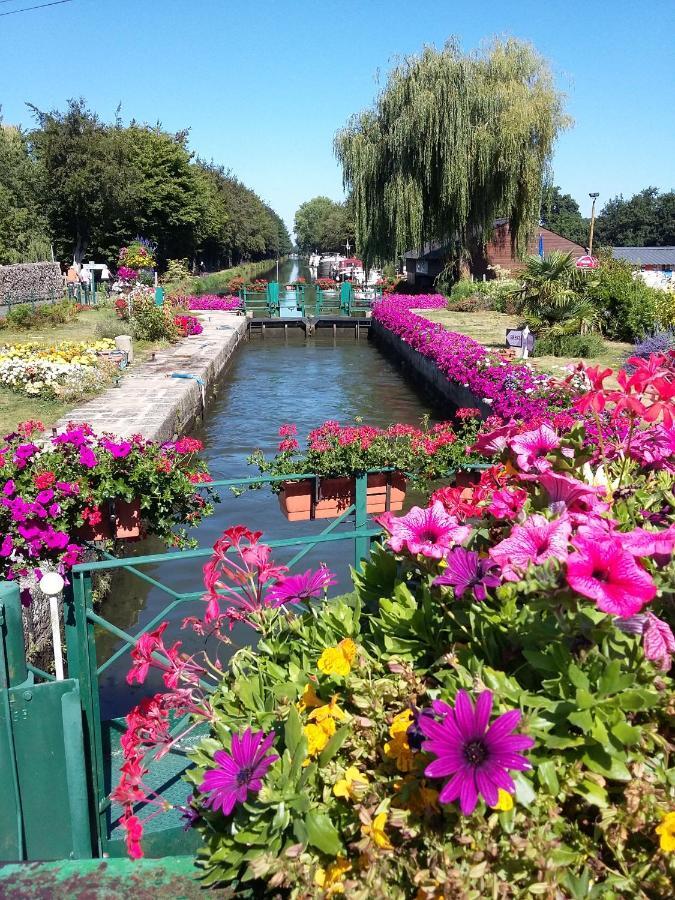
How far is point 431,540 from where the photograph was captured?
63.2 inches

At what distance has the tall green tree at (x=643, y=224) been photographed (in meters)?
90.1

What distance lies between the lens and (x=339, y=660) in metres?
1.44

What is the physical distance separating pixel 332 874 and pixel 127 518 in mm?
3273

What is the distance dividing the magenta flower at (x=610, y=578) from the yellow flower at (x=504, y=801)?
0.97 feet

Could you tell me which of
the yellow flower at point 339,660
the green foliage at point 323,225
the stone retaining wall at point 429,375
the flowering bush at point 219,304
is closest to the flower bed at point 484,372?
the stone retaining wall at point 429,375

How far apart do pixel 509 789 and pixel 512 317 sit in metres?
25.2

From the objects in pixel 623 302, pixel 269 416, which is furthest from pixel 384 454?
pixel 623 302

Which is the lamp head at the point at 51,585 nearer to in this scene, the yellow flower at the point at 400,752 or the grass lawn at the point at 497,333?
the yellow flower at the point at 400,752

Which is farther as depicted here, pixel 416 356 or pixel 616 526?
pixel 416 356

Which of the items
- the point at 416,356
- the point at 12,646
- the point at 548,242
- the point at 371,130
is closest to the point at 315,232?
the point at 548,242

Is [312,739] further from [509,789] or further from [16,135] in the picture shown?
[16,135]

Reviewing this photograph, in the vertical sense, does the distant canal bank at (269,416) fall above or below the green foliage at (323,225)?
below

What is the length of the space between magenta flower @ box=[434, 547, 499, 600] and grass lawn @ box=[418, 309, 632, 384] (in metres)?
9.84

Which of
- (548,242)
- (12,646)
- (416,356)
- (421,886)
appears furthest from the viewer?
(548,242)
